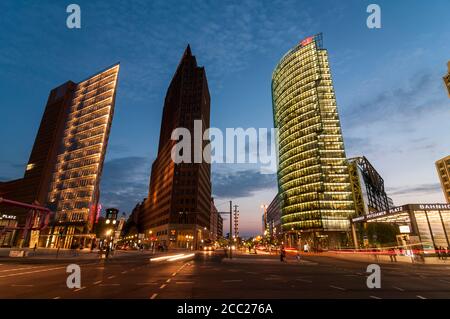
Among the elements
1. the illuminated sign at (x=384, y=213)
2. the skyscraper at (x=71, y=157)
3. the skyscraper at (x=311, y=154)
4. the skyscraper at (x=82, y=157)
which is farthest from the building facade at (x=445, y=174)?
the skyscraper at (x=71, y=157)

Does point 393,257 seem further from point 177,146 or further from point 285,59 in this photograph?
point 285,59

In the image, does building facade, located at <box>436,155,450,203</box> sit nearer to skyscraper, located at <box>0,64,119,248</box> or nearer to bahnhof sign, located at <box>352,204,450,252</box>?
bahnhof sign, located at <box>352,204,450,252</box>

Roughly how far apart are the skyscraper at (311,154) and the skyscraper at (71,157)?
84685 millimetres

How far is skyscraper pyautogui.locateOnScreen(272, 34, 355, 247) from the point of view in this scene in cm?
10738

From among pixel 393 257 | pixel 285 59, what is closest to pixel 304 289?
pixel 393 257

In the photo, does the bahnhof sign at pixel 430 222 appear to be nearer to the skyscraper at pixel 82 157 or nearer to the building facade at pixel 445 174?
the skyscraper at pixel 82 157

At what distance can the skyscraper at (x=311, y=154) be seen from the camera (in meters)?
107

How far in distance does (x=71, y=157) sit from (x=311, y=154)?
4066 inches

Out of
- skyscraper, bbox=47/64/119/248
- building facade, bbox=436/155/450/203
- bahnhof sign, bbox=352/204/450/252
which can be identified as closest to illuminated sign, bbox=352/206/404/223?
bahnhof sign, bbox=352/204/450/252

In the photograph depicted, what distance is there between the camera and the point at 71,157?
99812mm

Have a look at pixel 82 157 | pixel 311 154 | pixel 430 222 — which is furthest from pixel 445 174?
pixel 82 157

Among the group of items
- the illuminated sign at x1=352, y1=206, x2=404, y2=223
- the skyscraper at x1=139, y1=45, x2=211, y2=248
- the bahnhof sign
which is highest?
the skyscraper at x1=139, y1=45, x2=211, y2=248

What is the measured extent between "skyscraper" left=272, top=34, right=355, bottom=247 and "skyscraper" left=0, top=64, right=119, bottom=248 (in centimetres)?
8468
